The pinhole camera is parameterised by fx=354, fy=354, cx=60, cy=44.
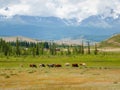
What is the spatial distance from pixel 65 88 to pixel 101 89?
5207mm

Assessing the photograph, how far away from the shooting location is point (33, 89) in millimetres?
50500

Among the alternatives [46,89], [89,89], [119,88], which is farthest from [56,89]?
[119,88]

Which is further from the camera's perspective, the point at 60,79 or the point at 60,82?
the point at 60,79

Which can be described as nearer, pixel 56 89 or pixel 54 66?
pixel 56 89

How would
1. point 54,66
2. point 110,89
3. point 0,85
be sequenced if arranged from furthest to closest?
point 54,66 < point 0,85 < point 110,89

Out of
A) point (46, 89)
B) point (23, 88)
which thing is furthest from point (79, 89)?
point (23, 88)

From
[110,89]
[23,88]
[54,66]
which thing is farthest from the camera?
[54,66]

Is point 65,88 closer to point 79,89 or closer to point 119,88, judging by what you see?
point 79,89

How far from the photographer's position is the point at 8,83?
196 ft

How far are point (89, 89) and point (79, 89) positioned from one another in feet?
4.63

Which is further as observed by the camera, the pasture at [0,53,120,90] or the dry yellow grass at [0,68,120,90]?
the pasture at [0,53,120,90]

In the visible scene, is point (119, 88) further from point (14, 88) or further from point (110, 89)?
point (14, 88)

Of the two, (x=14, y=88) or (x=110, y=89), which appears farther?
(x=14, y=88)

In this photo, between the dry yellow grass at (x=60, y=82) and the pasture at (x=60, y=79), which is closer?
the dry yellow grass at (x=60, y=82)
